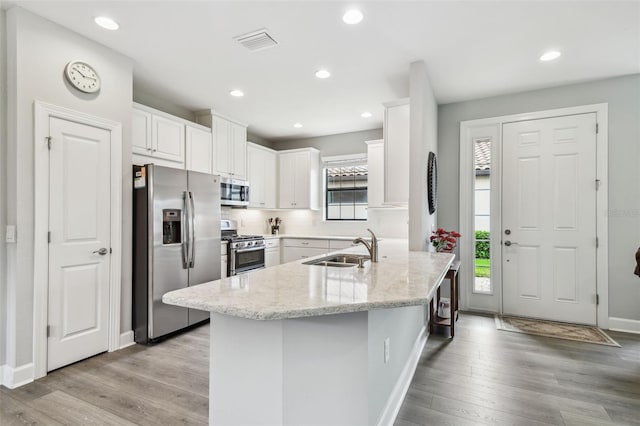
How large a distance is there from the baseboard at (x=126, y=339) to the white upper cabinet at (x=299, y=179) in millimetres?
3190

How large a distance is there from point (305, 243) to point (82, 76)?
348cm

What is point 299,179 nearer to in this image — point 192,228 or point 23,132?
point 192,228

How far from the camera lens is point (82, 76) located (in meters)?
2.60

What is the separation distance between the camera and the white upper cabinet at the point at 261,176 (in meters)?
5.15

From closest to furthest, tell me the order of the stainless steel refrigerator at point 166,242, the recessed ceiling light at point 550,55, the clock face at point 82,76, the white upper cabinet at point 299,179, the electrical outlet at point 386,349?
1. the electrical outlet at point 386,349
2. the clock face at point 82,76
3. the recessed ceiling light at point 550,55
4. the stainless steel refrigerator at point 166,242
5. the white upper cabinet at point 299,179

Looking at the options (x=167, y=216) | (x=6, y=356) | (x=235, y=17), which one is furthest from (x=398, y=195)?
(x=6, y=356)

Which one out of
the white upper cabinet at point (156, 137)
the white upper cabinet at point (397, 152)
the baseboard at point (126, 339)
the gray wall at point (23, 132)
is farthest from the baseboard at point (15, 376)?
the white upper cabinet at point (397, 152)

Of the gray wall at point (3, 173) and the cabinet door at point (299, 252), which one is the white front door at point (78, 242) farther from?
the cabinet door at point (299, 252)

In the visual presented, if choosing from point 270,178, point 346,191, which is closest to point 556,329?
point 346,191

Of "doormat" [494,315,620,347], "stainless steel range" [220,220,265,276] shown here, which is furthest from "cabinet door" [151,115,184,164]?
"doormat" [494,315,620,347]

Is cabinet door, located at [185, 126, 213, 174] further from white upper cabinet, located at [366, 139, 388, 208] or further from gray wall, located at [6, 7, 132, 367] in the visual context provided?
white upper cabinet, located at [366, 139, 388, 208]

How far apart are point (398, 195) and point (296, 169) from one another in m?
2.76

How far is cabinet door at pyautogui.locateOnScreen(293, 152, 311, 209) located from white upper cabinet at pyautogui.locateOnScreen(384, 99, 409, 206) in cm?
238

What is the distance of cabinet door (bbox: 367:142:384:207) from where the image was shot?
16.1ft
